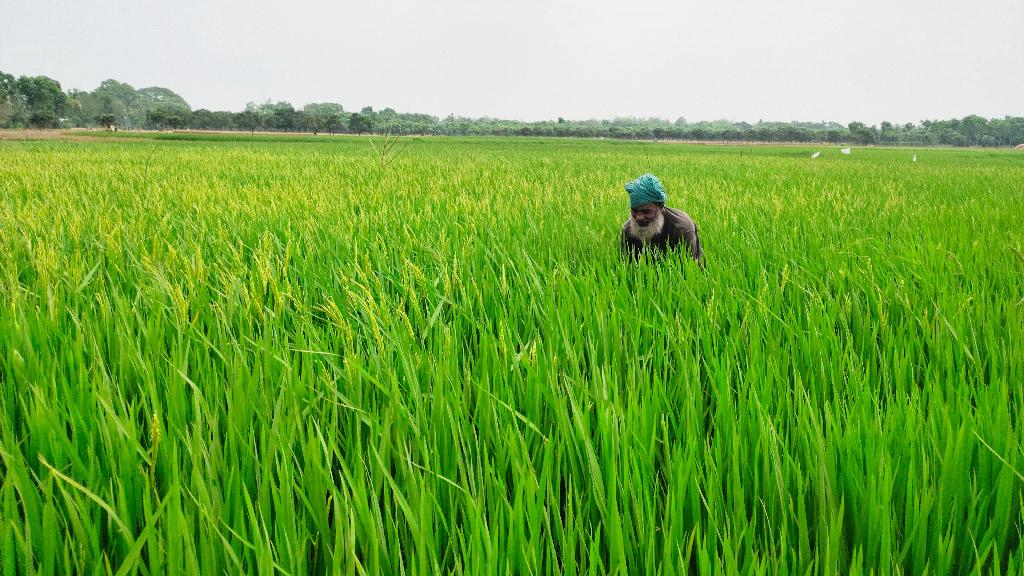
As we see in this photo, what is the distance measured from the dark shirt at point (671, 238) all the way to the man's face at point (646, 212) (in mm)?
116

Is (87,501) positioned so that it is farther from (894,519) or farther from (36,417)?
(894,519)

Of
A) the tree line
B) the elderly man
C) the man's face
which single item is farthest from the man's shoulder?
the tree line

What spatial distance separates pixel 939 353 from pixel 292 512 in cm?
150

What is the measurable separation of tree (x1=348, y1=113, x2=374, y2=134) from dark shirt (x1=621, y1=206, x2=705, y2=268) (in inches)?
2955

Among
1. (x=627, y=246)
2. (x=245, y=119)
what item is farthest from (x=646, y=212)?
(x=245, y=119)

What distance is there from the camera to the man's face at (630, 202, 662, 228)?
8.36 feet

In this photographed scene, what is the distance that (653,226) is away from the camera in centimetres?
261

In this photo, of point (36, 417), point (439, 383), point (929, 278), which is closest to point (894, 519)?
point (439, 383)

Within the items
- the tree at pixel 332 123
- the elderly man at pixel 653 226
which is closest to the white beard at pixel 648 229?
the elderly man at pixel 653 226

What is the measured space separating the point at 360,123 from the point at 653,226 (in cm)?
7695

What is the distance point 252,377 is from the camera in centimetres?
99

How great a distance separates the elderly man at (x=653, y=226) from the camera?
2500 millimetres

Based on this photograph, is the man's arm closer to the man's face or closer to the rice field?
the man's face

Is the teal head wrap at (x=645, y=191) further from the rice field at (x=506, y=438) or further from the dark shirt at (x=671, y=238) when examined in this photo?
the rice field at (x=506, y=438)
